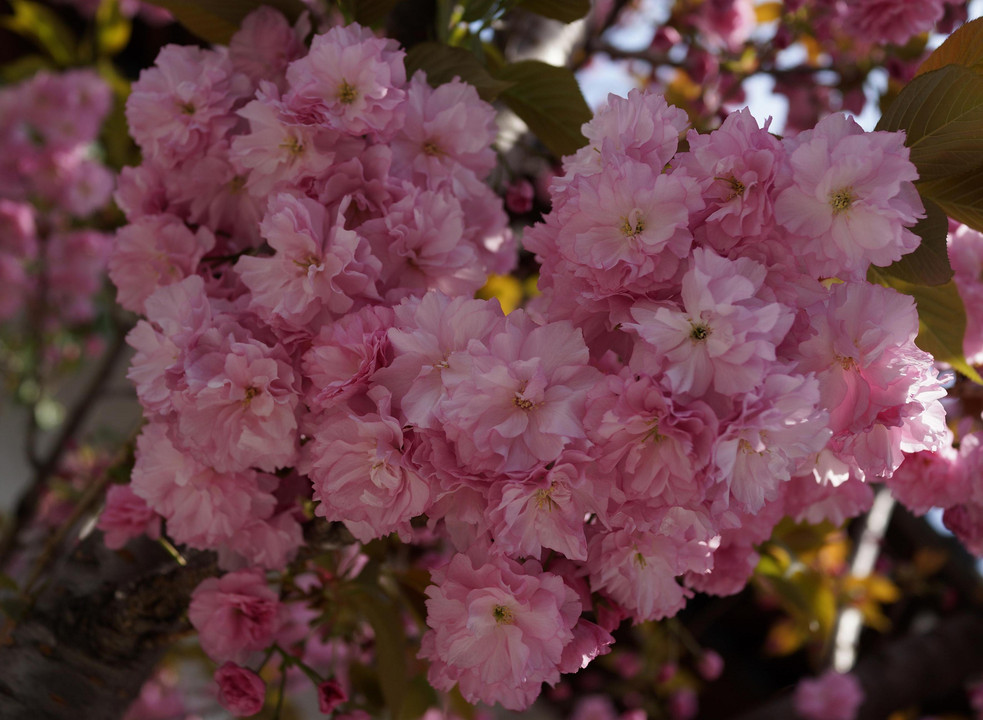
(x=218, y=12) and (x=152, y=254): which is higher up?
(x=218, y=12)

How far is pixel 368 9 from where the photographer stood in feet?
2.25

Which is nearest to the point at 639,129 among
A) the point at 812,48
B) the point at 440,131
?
the point at 440,131

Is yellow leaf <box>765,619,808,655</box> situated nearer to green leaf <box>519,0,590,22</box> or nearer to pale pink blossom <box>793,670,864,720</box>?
pale pink blossom <box>793,670,864,720</box>

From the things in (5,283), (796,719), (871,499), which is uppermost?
(871,499)

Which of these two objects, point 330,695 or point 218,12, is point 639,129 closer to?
point 218,12

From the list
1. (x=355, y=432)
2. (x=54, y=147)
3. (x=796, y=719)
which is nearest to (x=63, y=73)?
(x=54, y=147)

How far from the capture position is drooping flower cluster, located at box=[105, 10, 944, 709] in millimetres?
409

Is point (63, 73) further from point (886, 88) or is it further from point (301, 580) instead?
point (886, 88)

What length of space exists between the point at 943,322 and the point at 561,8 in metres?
0.43

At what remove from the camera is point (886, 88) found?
128 cm

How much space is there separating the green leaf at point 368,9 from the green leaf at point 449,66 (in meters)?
0.04

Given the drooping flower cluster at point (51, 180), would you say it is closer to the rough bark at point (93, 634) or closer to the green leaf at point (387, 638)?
the rough bark at point (93, 634)

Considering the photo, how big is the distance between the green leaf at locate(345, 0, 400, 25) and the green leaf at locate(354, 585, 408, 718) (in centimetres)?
49

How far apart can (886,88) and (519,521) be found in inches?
45.8
